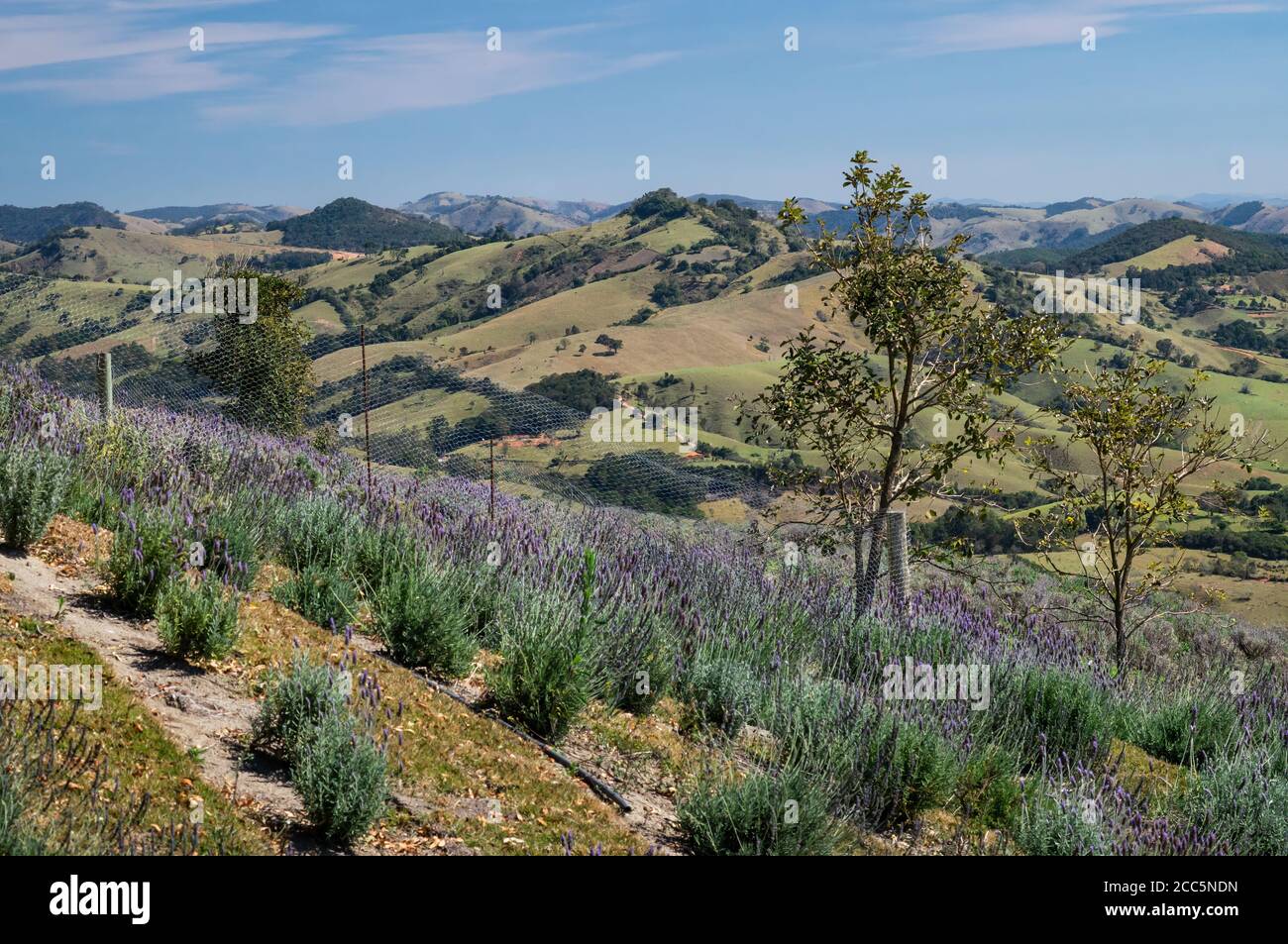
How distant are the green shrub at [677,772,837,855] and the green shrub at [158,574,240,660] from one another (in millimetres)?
2278

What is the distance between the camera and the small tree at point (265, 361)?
20.9 m

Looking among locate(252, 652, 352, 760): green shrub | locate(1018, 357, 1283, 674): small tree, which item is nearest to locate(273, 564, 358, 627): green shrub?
locate(252, 652, 352, 760): green shrub

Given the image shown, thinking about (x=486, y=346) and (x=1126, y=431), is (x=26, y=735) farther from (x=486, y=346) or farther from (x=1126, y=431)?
(x=486, y=346)

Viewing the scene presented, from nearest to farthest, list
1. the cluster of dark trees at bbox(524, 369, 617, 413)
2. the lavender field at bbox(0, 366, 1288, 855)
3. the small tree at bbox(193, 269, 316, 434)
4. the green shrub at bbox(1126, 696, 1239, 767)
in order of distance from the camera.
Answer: the lavender field at bbox(0, 366, 1288, 855) < the green shrub at bbox(1126, 696, 1239, 767) < the small tree at bbox(193, 269, 316, 434) < the cluster of dark trees at bbox(524, 369, 617, 413)

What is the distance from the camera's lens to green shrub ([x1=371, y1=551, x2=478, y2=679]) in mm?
5879

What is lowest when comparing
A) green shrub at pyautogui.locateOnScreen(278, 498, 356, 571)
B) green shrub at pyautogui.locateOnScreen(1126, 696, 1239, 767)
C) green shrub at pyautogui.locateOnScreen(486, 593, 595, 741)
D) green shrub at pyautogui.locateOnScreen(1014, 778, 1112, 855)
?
green shrub at pyautogui.locateOnScreen(1126, 696, 1239, 767)

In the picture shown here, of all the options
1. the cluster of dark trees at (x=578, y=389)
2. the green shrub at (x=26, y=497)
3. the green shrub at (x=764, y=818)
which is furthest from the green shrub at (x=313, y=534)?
the cluster of dark trees at (x=578, y=389)

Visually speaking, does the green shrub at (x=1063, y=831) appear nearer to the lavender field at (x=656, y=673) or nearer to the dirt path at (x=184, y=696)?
the lavender field at (x=656, y=673)

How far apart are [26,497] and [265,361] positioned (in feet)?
61.9

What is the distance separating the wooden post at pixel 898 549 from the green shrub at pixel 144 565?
5769 millimetres

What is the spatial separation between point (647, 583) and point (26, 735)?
12.2 ft

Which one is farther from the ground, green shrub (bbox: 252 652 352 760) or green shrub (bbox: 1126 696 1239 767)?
green shrub (bbox: 252 652 352 760)

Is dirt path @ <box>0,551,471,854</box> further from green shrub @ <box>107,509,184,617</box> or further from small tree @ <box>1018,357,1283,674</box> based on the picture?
small tree @ <box>1018,357,1283,674</box>
